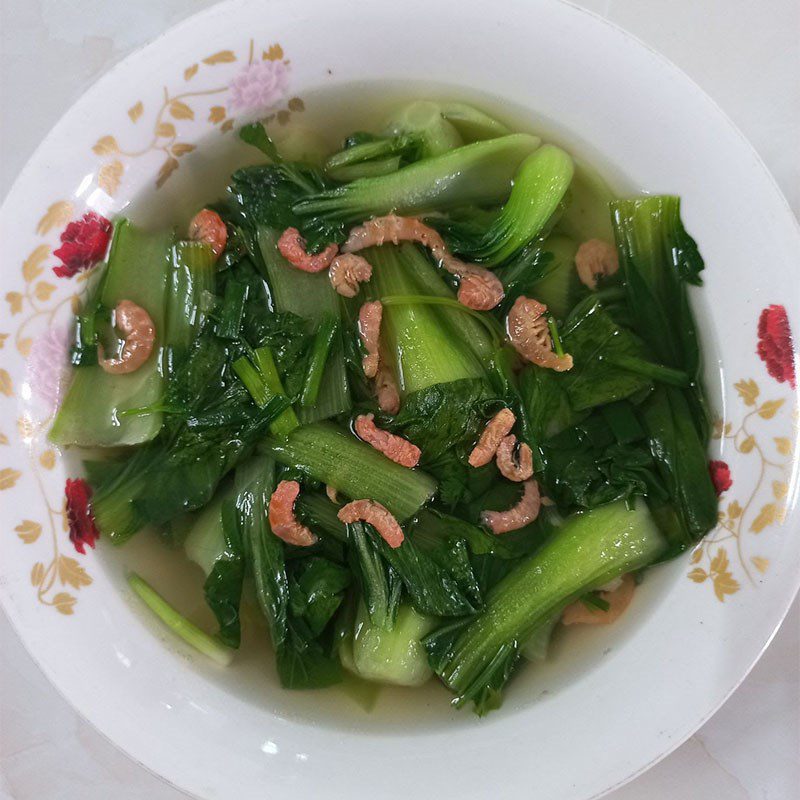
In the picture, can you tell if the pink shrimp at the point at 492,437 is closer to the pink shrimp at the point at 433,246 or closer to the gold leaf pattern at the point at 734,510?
the pink shrimp at the point at 433,246

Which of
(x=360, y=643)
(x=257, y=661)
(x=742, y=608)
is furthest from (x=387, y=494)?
(x=742, y=608)

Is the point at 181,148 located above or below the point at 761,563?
above

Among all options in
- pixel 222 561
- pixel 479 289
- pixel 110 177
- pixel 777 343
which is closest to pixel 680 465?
pixel 777 343

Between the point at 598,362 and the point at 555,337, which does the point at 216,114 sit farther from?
the point at 598,362

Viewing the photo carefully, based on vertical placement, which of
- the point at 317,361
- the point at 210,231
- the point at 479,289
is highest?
the point at 210,231

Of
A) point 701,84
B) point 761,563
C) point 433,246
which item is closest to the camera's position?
point 761,563

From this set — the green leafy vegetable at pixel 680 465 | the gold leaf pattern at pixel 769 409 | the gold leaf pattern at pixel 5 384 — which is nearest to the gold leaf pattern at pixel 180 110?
the gold leaf pattern at pixel 5 384
